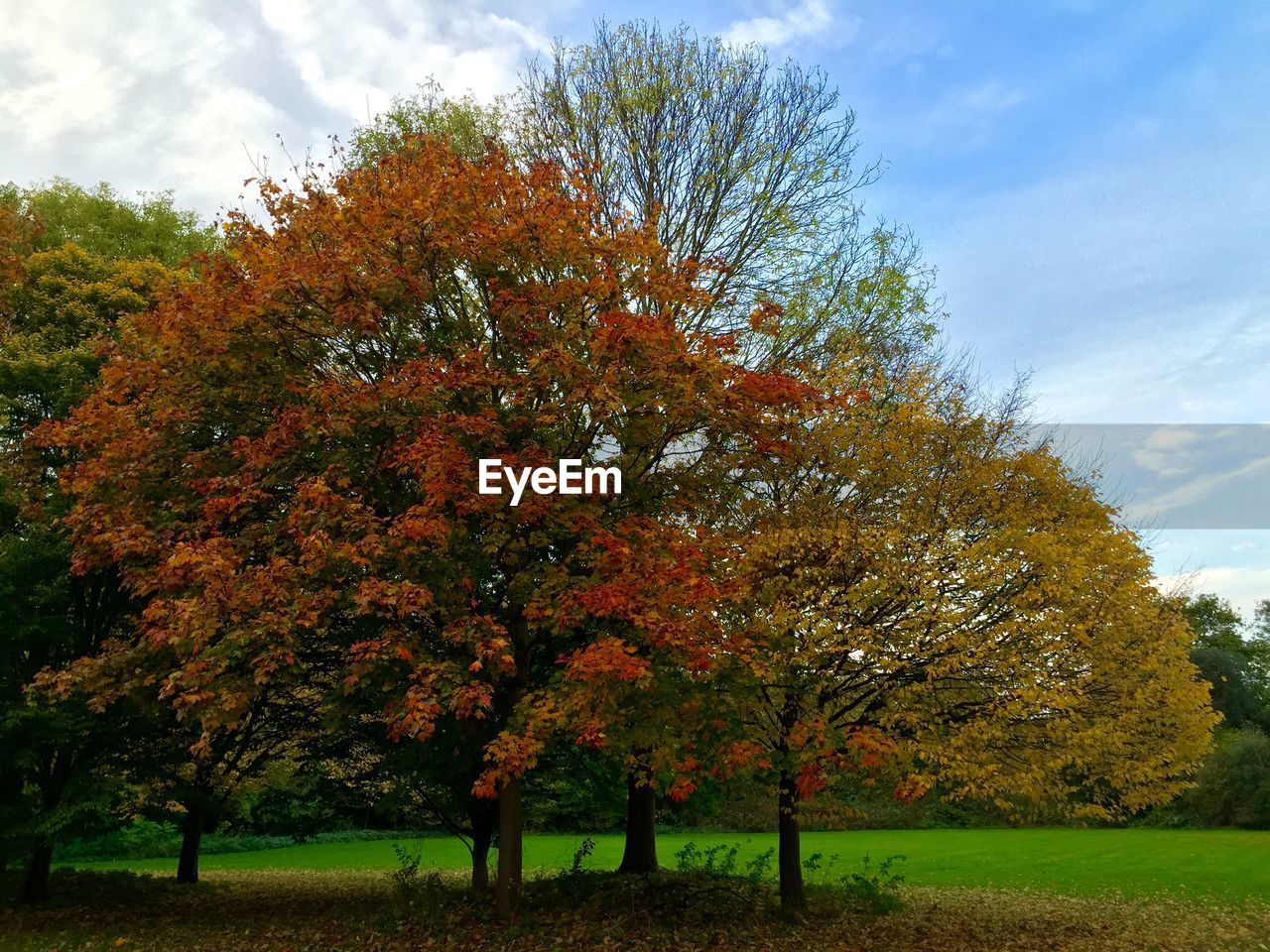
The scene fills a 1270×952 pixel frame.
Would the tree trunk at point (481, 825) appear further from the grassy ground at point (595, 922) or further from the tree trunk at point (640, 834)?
the tree trunk at point (640, 834)

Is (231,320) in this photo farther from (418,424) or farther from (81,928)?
(81,928)

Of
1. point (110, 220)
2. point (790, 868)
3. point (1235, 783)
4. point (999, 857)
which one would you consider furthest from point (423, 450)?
point (1235, 783)

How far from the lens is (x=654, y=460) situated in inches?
583

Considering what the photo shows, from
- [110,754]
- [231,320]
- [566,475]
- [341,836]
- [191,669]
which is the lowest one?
[341,836]

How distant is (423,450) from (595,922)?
867 cm

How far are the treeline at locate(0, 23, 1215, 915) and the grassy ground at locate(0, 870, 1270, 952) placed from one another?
1.16 metres

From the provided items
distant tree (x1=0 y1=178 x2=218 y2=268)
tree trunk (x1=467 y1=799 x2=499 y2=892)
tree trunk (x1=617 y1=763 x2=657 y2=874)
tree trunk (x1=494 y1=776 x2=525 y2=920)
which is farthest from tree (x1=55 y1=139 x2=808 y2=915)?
distant tree (x1=0 y1=178 x2=218 y2=268)

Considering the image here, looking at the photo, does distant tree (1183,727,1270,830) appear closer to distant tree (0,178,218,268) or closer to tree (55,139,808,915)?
tree (55,139,808,915)

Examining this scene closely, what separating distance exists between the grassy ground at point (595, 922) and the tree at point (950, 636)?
A: 260 centimetres

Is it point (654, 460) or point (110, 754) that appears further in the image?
point (110, 754)

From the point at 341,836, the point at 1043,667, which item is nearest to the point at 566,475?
the point at 1043,667

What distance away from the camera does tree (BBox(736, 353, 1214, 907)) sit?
1267 centimetres

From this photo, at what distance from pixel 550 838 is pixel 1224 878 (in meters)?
29.7

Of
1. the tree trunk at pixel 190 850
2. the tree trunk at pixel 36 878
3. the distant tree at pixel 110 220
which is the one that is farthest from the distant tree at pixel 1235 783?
the distant tree at pixel 110 220
